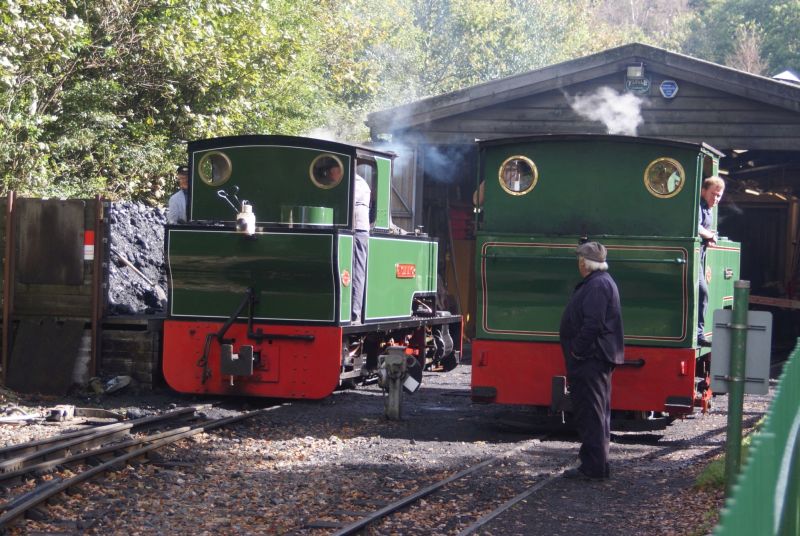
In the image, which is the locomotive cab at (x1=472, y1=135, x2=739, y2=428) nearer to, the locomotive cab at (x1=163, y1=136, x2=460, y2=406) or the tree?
the locomotive cab at (x1=163, y1=136, x2=460, y2=406)

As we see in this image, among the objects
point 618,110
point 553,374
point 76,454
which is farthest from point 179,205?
point 618,110

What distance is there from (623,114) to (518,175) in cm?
666

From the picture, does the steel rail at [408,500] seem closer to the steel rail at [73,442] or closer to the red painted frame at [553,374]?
the red painted frame at [553,374]

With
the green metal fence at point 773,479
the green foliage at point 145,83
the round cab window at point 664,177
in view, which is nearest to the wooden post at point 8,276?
the green foliage at point 145,83

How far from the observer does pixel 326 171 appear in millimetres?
11352

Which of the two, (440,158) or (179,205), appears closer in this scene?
(179,205)

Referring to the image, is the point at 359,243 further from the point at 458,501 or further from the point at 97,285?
the point at 458,501

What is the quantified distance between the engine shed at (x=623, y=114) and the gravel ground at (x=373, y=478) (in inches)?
232

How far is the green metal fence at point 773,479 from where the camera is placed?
2312mm

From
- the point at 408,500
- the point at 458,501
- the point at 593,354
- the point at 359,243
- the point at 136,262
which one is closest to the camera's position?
the point at 408,500

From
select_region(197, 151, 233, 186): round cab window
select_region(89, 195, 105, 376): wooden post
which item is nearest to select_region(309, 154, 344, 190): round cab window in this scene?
select_region(197, 151, 233, 186): round cab window

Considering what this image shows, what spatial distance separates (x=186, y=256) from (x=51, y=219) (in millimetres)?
1821

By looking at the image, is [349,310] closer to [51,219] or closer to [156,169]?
[51,219]

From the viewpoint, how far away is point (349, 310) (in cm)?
1091
